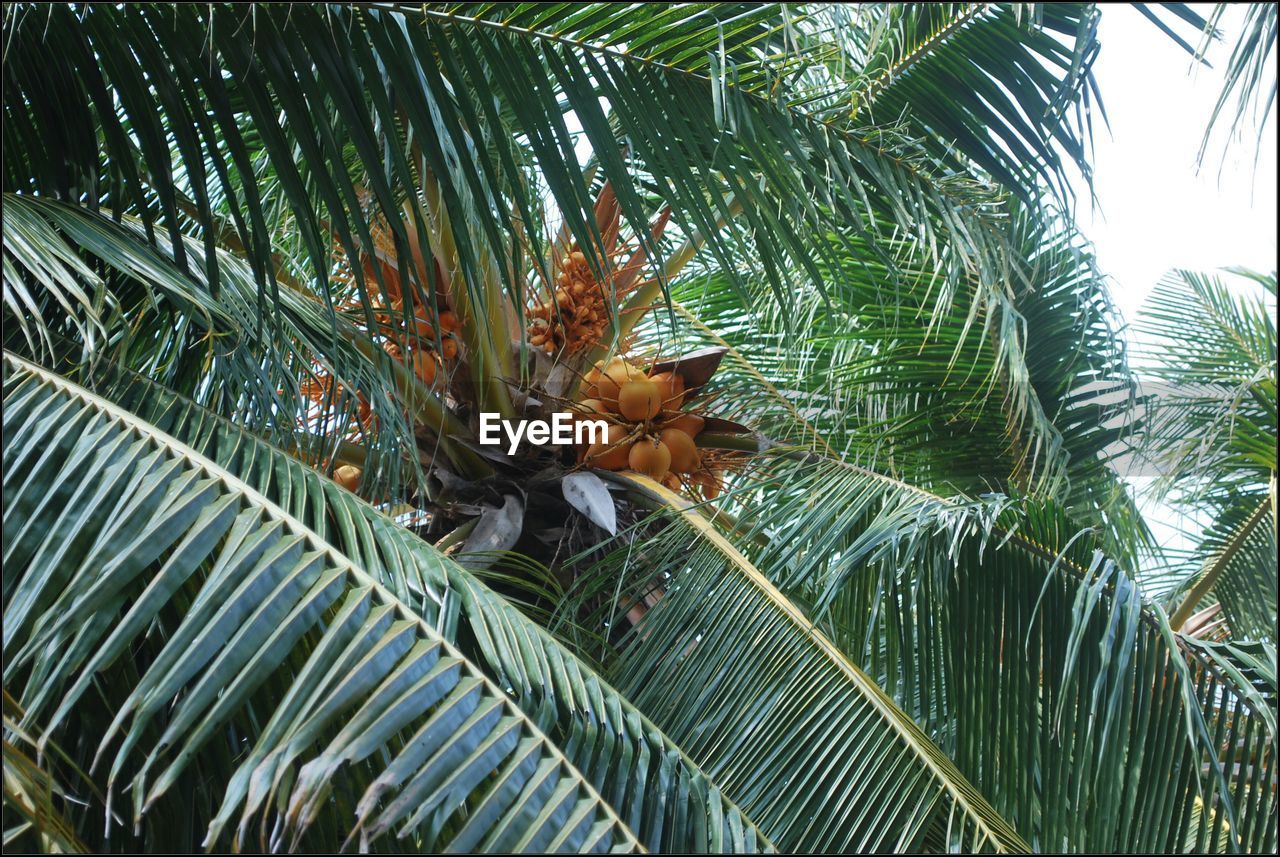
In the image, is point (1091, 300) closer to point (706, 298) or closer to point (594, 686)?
point (706, 298)

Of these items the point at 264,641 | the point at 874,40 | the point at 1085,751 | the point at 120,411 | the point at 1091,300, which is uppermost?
the point at 874,40

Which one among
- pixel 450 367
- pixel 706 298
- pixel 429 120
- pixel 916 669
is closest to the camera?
pixel 429 120

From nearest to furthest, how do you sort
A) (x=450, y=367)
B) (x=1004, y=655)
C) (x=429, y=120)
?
(x=429, y=120) → (x=1004, y=655) → (x=450, y=367)

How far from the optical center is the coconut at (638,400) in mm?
1858

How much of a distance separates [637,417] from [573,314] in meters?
0.23

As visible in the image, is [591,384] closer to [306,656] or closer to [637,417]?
[637,417]

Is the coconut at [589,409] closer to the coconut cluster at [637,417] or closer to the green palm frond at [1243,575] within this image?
the coconut cluster at [637,417]

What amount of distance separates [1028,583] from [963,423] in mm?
1020

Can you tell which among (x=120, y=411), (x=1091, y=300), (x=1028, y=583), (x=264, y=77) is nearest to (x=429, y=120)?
(x=264, y=77)

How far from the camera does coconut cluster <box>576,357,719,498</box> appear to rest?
1877 mm

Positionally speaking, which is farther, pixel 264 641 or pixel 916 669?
pixel 916 669

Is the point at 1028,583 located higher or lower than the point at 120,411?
lower

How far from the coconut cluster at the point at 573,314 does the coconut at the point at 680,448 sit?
8.2 inches

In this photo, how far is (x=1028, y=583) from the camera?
1.42 m
